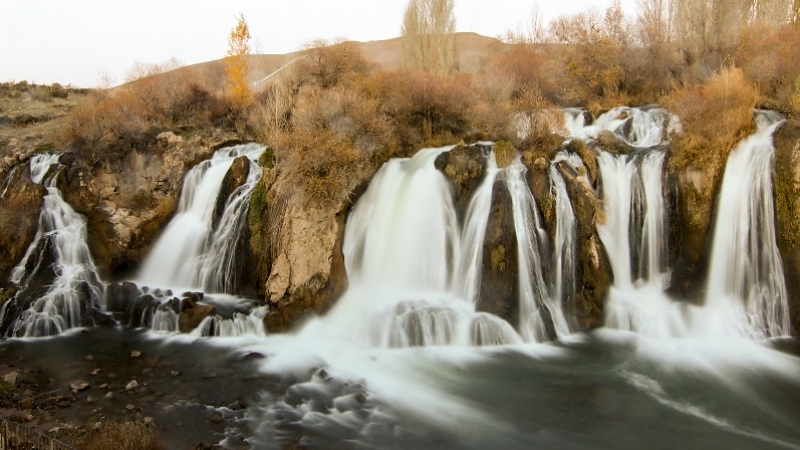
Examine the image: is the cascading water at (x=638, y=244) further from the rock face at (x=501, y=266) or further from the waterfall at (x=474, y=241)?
the waterfall at (x=474, y=241)

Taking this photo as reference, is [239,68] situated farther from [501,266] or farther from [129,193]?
[501,266]

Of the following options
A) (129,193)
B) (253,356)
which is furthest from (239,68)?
(253,356)

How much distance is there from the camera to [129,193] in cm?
1881

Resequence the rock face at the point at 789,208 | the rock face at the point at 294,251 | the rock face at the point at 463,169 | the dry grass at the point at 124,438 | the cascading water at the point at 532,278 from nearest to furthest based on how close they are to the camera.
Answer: the dry grass at the point at 124,438 → the rock face at the point at 789,208 → the cascading water at the point at 532,278 → the rock face at the point at 294,251 → the rock face at the point at 463,169

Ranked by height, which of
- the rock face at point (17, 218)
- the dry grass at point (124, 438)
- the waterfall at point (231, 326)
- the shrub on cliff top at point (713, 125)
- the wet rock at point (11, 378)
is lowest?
the dry grass at point (124, 438)

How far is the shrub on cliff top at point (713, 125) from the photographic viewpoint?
15117 millimetres

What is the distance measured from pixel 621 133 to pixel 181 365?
1606cm

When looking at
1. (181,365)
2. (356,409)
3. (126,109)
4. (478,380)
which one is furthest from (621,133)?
(126,109)

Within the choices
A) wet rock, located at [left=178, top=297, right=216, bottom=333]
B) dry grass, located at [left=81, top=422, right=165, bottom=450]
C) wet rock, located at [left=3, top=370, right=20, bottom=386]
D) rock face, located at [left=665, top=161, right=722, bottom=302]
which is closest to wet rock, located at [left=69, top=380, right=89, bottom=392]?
wet rock, located at [left=3, top=370, right=20, bottom=386]

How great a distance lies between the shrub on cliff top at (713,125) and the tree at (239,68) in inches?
657

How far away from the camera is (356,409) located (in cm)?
1071

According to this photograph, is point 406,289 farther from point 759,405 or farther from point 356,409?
point 759,405

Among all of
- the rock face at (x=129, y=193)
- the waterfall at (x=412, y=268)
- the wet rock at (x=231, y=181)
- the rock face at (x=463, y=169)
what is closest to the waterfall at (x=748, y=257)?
the waterfall at (x=412, y=268)

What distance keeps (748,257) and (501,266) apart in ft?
19.7
